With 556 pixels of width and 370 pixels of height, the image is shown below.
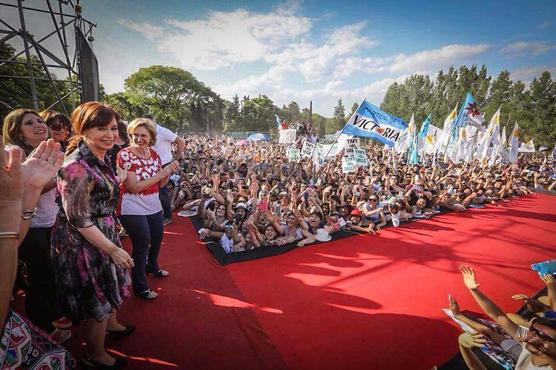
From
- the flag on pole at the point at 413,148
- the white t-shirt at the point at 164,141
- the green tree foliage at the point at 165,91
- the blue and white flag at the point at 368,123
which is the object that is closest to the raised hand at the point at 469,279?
the white t-shirt at the point at 164,141

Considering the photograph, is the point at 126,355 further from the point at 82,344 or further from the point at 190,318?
the point at 190,318

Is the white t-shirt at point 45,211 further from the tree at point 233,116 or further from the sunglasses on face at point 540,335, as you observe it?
the tree at point 233,116

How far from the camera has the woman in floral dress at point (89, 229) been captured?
1.53 meters

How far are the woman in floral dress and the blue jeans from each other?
0.69 m

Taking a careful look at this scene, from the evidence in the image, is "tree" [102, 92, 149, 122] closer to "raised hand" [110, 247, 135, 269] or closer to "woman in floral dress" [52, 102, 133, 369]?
"woman in floral dress" [52, 102, 133, 369]

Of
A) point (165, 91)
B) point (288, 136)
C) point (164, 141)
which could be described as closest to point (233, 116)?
point (165, 91)

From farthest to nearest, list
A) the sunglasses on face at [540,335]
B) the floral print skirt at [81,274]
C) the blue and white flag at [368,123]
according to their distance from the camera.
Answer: the blue and white flag at [368,123] < the floral print skirt at [81,274] < the sunglasses on face at [540,335]

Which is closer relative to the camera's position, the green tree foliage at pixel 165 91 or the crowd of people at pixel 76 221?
the crowd of people at pixel 76 221

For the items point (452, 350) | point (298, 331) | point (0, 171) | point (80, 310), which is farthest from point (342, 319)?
point (0, 171)

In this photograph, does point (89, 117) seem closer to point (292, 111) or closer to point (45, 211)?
point (45, 211)

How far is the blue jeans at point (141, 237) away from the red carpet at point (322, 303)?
0.35m

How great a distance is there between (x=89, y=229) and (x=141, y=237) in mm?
1055

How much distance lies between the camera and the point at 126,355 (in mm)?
2354

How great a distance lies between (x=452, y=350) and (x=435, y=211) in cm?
678
